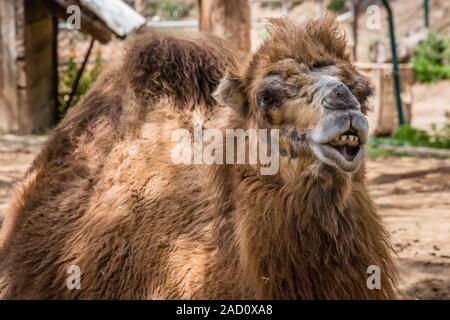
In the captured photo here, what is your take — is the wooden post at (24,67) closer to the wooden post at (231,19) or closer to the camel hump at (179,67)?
the wooden post at (231,19)

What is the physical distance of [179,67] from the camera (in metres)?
4.68

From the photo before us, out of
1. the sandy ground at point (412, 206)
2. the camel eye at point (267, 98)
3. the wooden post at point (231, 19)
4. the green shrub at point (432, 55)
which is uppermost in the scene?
the green shrub at point (432, 55)

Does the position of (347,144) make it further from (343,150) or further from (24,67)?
(24,67)

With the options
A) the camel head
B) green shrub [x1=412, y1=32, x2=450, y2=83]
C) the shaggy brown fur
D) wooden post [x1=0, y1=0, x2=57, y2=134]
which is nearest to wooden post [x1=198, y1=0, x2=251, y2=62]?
the shaggy brown fur

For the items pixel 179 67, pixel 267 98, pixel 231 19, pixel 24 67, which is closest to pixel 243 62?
pixel 179 67

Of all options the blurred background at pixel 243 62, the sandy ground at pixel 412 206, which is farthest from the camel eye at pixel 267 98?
the sandy ground at pixel 412 206

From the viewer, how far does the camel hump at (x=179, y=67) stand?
4586 millimetres

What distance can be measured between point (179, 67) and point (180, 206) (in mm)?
931

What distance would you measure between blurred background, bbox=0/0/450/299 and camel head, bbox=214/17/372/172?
410 mm

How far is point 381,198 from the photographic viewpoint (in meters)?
9.32

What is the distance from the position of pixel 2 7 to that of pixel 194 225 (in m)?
10.2

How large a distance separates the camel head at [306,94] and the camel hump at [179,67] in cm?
41

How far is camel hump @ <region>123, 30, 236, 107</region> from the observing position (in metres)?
4.59

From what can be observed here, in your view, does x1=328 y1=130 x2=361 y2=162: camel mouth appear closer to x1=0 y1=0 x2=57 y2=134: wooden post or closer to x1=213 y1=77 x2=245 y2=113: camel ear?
x1=213 y1=77 x2=245 y2=113: camel ear
